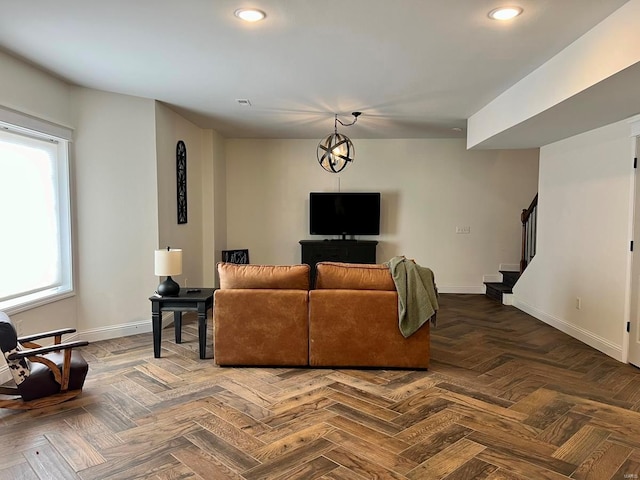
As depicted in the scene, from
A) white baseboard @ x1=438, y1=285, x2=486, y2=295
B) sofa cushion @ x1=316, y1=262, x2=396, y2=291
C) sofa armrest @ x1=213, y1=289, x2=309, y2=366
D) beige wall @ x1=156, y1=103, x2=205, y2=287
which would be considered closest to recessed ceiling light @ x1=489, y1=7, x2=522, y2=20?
sofa cushion @ x1=316, y1=262, x2=396, y2=291

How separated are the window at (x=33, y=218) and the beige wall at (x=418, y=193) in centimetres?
333

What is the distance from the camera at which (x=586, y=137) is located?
4676 millimetres

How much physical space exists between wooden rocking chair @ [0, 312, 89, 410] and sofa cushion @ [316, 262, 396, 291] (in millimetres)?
1919

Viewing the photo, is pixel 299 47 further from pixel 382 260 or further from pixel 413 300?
pixel 382 260

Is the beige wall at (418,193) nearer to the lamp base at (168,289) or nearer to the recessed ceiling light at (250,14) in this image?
the lamp base at (168,289)

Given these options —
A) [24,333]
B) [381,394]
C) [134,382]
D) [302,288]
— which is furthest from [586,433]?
[24,333]

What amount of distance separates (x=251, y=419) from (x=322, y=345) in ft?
3.39

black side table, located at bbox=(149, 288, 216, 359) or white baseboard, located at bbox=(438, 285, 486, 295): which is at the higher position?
black side table, located at bbox=(149, 288, 216, 359)

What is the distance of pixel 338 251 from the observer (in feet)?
23.1

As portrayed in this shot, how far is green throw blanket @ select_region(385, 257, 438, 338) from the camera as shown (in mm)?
3549

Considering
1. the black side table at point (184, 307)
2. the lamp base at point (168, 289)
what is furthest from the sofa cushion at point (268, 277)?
the lamp base at point (168, 289)

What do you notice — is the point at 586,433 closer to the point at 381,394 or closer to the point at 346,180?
the point at 381,394

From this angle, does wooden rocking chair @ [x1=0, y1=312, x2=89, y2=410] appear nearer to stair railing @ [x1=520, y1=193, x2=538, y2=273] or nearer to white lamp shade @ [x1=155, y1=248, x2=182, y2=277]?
white lamp shade @ [x1=155, y1=248, x2=182, y2=277]


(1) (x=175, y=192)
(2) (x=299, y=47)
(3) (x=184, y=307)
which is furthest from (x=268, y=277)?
(1) (x=175, y=192)
